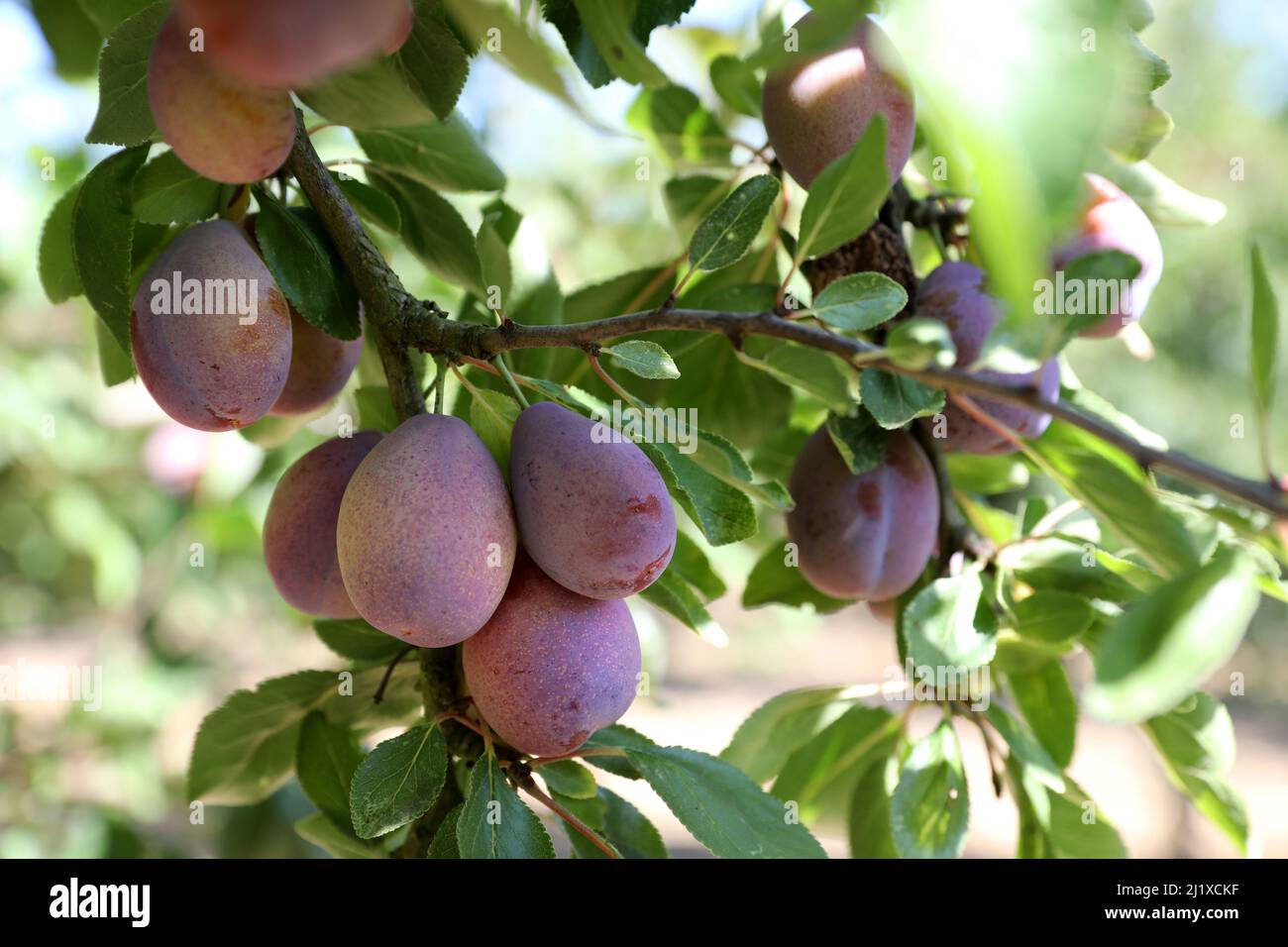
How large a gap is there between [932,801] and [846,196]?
431 millimetres

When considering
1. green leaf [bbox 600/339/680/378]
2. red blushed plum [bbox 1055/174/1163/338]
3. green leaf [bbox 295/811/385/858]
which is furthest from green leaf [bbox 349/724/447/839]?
red blushed plum [bbox 1055/174/1163/338]

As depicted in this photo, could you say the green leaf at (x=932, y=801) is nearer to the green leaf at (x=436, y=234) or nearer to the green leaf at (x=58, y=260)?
the green leaf at (x=436, y=234)

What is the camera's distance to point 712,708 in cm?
577

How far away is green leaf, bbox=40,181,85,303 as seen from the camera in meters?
0.69

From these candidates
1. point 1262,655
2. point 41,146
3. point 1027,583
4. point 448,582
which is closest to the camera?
point 448,582

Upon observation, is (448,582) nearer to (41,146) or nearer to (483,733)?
(483,733)

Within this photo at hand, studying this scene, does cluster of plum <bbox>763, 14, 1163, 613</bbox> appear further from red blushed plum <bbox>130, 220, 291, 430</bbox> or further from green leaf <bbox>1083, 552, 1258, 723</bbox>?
red blushed plum <bbox>130, 220, 291, 430</bbox>

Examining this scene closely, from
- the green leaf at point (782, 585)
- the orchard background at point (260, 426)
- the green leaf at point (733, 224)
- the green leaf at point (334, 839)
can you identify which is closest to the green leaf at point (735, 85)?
the orchard background at point (260, 426)

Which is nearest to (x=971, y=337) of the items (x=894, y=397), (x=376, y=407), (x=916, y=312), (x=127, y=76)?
(x=916, y=312)

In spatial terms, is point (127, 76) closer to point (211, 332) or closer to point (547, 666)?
point (211, 332)

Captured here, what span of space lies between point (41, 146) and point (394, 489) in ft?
3.94

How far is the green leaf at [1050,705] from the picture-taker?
792 mm

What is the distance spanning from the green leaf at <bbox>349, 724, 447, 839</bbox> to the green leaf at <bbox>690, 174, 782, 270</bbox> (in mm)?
293
